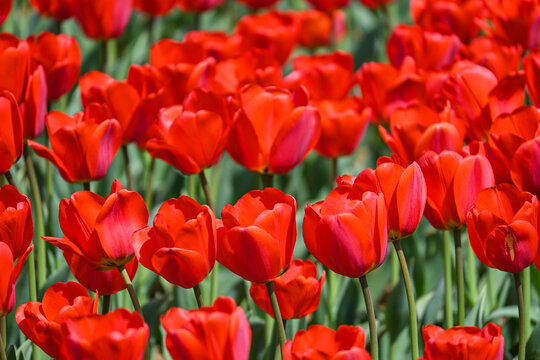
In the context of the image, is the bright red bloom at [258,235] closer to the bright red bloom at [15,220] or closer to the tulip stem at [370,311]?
the tulip stem at [370,311]

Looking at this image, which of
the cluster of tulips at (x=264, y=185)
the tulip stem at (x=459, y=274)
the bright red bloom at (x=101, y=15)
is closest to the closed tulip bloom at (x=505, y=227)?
the cluster of tulips at (x=264, y=185)

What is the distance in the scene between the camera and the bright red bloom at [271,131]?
1.50 metres

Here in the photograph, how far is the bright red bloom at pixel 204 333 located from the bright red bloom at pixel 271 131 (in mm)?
606

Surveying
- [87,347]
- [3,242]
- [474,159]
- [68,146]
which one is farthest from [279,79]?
[87,347]

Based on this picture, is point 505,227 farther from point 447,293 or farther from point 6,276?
point 6,276

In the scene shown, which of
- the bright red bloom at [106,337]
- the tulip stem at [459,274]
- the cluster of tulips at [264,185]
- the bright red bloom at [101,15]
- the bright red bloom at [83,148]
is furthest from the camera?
the bright red bloom at [101,15]

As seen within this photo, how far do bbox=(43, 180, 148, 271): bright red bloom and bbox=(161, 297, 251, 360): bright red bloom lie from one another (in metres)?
0.23

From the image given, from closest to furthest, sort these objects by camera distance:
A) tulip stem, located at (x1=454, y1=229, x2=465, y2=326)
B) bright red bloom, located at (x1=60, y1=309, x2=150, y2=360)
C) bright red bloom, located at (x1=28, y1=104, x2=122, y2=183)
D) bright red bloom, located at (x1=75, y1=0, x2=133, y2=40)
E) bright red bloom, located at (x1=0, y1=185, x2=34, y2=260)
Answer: bright red bloom, located at (x1=60, y1=309, x2=150, y2=360)
bright red bloom, located at (x1=0, y1=185, x2=34, y2=260)
tulip stem, located at (x1=454, y1=229, x2=465, y2=326)
bright red bloom, located at (x1=28, y1=104, x2=122, y2=183)
bright red bloom, located at (x1=75, y1=0, x2=133, y2=40)

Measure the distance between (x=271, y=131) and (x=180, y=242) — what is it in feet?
1.64

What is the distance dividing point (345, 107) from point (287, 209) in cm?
77

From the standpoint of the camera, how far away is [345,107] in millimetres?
1839

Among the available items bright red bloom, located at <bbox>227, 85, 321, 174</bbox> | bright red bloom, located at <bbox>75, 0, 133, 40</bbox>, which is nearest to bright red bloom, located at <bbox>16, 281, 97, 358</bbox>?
bright red bloom, located at <bbox>227, 85, 321, 174</bbox>

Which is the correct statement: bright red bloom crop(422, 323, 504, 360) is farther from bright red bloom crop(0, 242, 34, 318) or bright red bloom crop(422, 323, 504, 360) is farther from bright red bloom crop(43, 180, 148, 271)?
bright red bloom crop(0, 242, 34, 318)

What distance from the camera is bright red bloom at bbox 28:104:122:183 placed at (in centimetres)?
144
